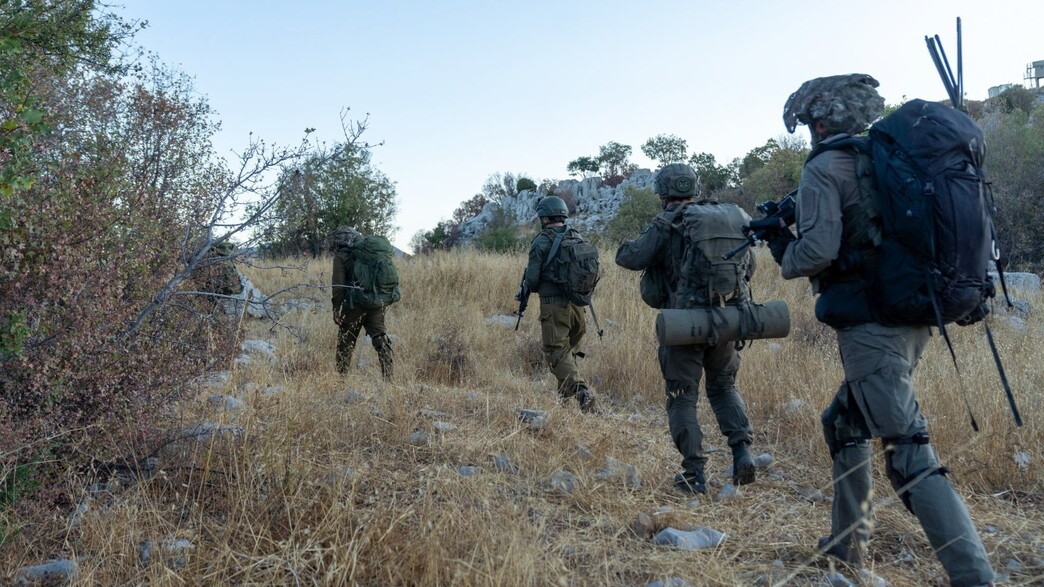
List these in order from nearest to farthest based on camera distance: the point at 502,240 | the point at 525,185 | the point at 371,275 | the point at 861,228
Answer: the point at 861,228
the point at 371,275
the point at 502,240
the point at 525,185

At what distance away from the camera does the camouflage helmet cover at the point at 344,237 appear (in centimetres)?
783

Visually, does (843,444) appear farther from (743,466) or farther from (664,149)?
(664,149)

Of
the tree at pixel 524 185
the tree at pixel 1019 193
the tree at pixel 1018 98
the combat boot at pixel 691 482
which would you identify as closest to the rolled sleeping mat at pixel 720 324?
the combat boot at pixel 691 482

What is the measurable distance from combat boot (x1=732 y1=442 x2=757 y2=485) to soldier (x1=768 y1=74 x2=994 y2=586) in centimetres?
108

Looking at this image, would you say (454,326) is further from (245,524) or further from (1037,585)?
(1037,585)

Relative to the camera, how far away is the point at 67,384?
3646 mm

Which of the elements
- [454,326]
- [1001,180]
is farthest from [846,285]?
[1001,180]

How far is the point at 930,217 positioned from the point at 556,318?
13.3 feet

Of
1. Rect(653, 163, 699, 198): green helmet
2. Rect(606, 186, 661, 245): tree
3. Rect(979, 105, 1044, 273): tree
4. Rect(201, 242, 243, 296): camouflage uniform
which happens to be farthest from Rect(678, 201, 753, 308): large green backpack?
Rect(606, 186, 661, 245): tree

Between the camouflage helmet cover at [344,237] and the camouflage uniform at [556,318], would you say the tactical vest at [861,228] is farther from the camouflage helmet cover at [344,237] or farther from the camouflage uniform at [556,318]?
the camouflage helmet cover at [344,237]

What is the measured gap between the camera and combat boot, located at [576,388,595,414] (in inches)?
255

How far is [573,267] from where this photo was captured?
6438 millimetres

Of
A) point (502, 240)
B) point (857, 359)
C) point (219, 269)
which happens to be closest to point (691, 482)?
point (857, 359)

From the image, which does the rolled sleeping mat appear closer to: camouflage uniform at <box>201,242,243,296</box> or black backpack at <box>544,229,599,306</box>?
black backpack at <box>544,229,599,306</box>
